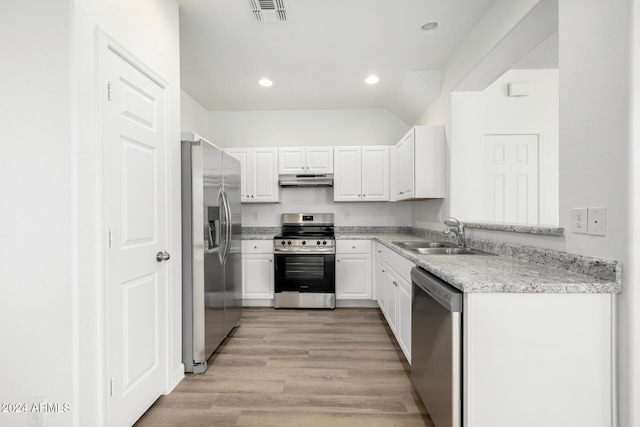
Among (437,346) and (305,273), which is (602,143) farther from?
(305,273)

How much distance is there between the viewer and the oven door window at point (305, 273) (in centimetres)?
390

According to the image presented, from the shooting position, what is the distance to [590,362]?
1.25 m

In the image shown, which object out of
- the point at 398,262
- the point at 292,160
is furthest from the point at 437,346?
the point at 292,160

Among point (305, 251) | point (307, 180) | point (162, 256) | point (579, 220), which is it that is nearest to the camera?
point (579, 220)

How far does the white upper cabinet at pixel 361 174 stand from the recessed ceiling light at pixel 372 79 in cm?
89

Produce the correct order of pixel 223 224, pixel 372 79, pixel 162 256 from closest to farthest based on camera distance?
pixel 162 256, pixel 223 224, pixel 372 79

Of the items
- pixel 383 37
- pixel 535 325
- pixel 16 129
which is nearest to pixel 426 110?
pixel 383 37

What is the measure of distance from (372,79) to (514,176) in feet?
6.74

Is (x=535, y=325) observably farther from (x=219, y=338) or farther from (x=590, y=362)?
(x=219, y=338)

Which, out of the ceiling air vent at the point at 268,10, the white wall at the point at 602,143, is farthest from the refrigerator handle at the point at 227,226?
the white wall at the point at 602,143

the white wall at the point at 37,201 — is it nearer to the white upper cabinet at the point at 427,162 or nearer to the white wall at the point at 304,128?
the white upper cabinet at the point at 427,162

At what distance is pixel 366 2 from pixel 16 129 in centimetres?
221

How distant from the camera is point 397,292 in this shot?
2.69 m

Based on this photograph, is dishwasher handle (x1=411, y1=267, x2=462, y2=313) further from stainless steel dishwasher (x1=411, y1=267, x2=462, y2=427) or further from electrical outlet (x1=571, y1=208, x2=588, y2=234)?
electrical outlet (x1=571, y1=208, x2=588, y2=234)
